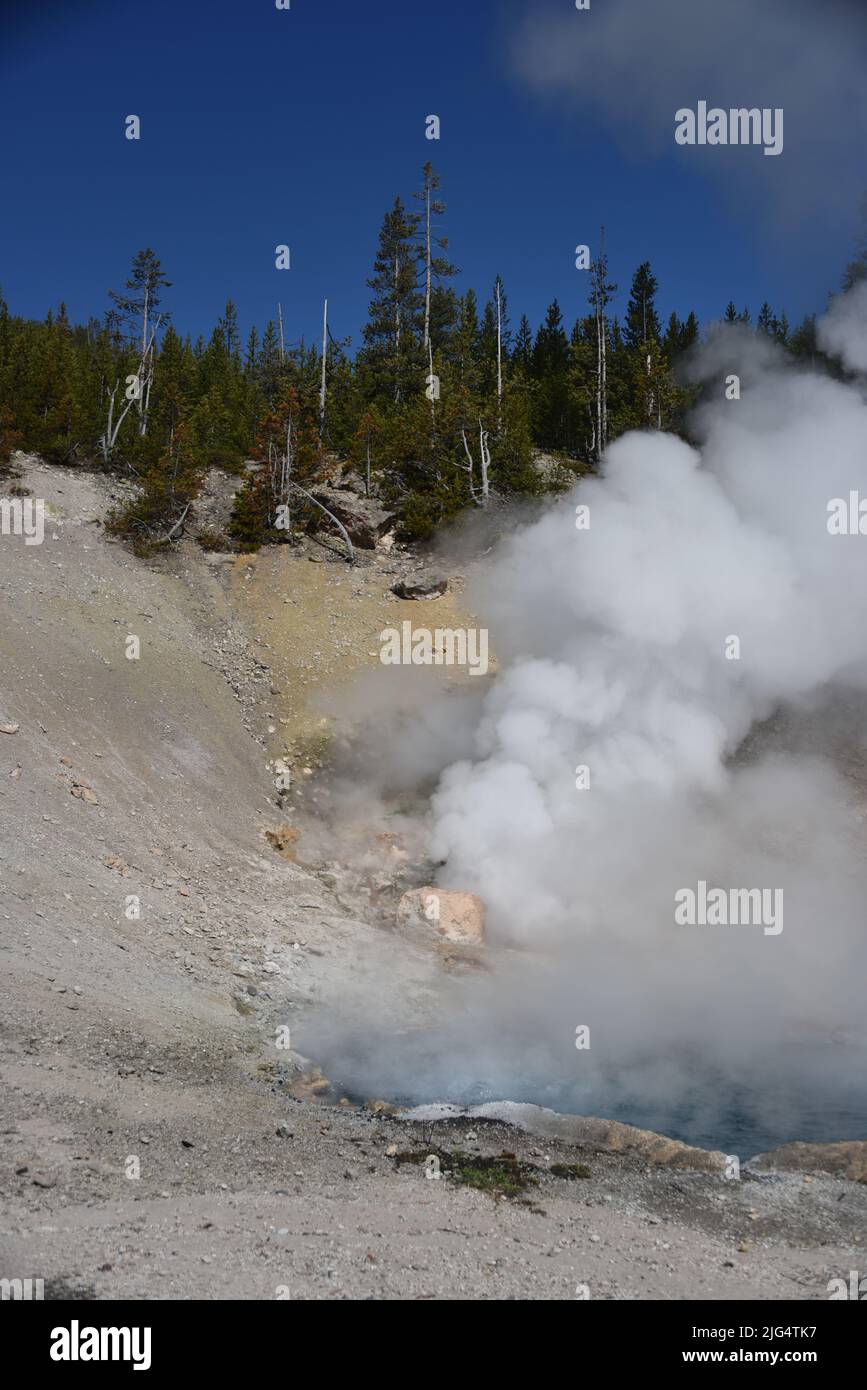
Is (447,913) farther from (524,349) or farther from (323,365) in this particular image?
(524,349)

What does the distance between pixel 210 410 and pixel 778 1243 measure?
118 feet

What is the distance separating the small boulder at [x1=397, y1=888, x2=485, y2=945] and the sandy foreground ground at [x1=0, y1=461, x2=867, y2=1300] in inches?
23.3

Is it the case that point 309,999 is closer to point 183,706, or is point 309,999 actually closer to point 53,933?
point 53,933

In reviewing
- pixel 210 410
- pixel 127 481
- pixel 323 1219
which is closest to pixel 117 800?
pixel 323 1219

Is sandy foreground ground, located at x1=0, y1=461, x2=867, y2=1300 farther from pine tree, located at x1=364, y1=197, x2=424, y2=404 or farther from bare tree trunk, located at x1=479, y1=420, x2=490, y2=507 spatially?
pine tree, located at x1=364, y1=197, x2=424, y2=404

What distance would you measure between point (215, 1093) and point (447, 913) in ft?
22.0

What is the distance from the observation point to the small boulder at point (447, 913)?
1574 cm

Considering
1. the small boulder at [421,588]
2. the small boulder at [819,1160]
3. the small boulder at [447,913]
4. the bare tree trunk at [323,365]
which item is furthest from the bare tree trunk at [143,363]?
the small boulder at [819,1160]

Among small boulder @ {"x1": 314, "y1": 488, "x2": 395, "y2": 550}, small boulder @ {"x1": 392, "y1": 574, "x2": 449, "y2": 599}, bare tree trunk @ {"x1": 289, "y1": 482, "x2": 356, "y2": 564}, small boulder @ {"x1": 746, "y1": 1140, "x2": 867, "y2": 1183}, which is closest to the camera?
small boulder @ {"x1": 746, "y1": 1140, "x2": 867, "y2": 1183}

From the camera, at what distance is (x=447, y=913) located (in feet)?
52.1

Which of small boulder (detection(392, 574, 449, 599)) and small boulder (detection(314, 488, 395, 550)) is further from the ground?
small boulder (detection(314, 488, 395, 550))

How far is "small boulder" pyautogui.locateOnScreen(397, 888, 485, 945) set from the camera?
15.7m

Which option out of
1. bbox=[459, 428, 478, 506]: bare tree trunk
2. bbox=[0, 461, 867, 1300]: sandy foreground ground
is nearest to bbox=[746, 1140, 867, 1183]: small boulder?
bbox=[0, 461, 867, 1300]: sandy foreground ground
